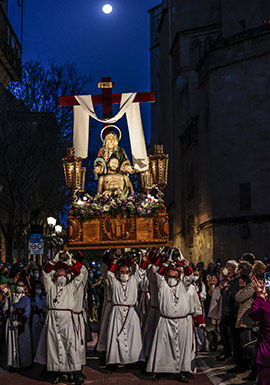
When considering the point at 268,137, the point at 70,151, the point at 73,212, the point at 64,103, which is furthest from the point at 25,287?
the point at 268,137

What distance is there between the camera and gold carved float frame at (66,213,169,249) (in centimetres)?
1212

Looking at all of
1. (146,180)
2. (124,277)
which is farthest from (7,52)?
(124,277)

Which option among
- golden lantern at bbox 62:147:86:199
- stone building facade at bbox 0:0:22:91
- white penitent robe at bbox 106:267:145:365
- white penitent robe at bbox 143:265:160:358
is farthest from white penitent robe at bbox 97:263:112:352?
stone building facade at bbox 0:0:22:91

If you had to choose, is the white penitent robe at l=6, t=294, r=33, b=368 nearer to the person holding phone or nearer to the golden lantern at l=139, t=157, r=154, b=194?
the golden lantern at l=139, t=157, r=154, b=194

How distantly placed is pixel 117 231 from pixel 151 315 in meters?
1.96

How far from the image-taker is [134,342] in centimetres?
1176

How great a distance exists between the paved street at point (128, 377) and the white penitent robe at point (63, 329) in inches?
16.7

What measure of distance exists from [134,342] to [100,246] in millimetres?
2012

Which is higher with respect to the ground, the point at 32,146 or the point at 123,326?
the point at 32,146

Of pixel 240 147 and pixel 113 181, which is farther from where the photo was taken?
pixel 240 147

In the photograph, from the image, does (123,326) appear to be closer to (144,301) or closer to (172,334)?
(172,334)

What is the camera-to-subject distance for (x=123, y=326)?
11.8 m

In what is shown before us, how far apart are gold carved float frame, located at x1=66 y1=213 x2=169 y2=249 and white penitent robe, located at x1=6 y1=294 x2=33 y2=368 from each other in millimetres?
1654

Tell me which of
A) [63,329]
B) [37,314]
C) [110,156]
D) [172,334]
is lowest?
[172,334]
